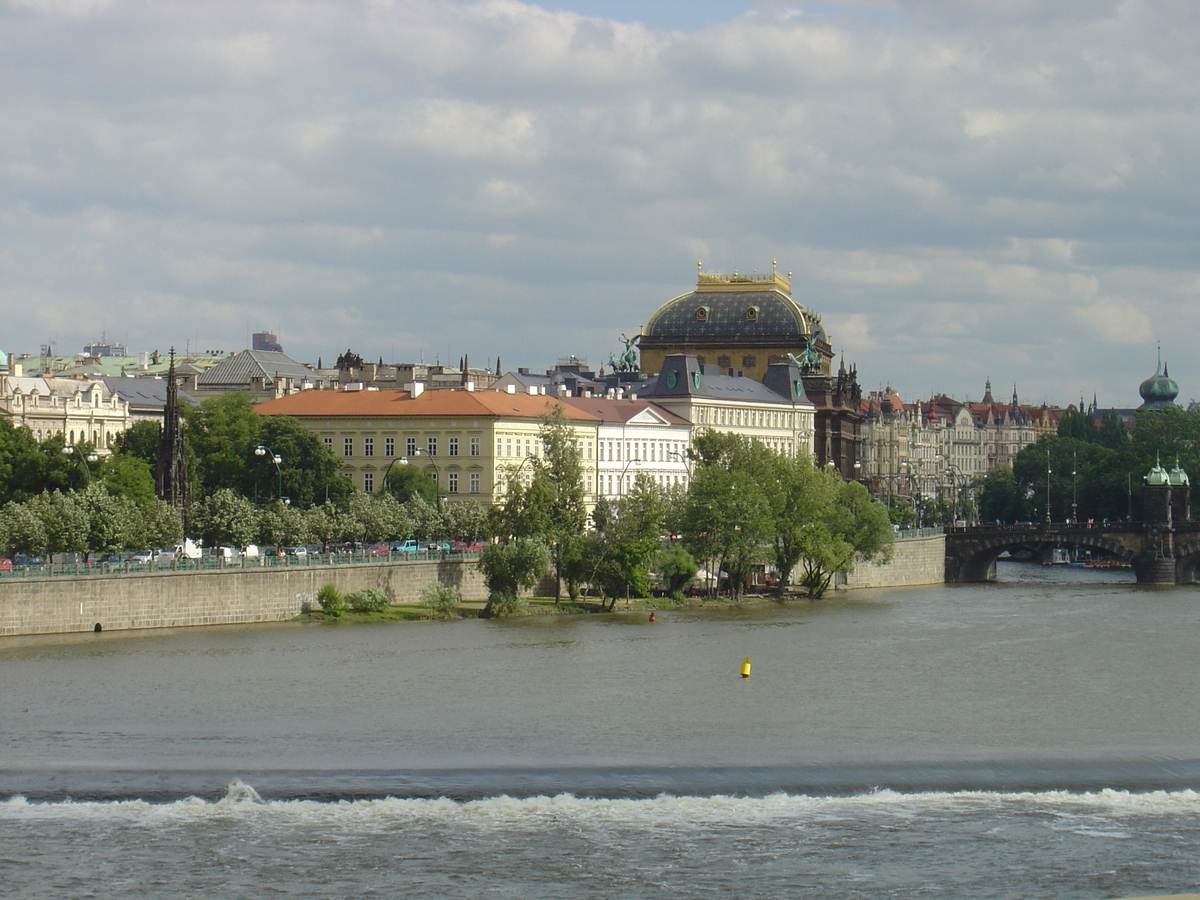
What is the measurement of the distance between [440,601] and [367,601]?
11.2ft

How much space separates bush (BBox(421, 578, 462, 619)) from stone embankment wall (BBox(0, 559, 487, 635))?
197 cm

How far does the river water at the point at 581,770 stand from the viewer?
1523 inches

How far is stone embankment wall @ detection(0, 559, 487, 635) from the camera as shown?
70062 millimetres

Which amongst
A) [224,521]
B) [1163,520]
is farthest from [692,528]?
[1163,520]

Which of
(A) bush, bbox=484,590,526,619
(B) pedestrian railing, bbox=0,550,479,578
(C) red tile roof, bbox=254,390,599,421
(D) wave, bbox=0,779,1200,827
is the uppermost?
(C) red tile roof, bbox=254,390,599,421

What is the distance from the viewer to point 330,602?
81500mm

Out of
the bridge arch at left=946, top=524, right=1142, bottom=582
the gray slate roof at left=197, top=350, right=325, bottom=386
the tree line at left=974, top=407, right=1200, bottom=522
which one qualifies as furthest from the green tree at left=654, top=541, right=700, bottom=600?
the tree line at left=974, top=407, right=1200, bottom=522

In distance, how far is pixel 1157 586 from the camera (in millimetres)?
129875

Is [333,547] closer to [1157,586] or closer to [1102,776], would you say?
[1102,776]

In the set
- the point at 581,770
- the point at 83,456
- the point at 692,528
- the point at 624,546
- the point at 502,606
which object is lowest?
the point at 581,770

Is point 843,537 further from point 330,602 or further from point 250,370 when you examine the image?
point 250,370

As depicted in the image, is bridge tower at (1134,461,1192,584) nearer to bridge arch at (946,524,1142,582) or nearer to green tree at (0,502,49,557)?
bridge arch at (946,524,1142,582)

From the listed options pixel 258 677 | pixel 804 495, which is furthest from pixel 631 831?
pixel 804 495

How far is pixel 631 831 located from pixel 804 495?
6820 centimetres
